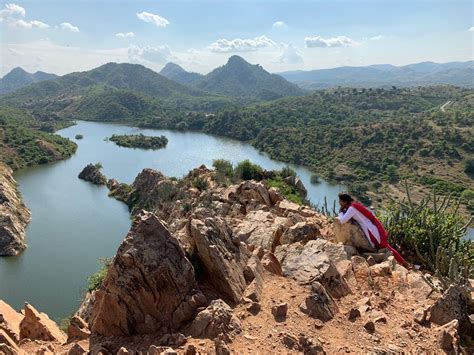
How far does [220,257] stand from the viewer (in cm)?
672

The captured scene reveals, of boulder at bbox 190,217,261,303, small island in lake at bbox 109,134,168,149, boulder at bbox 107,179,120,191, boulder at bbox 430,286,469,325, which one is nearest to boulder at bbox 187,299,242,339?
boulder at bbox 190,217,261,303

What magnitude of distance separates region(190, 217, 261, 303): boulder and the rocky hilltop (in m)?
0.02

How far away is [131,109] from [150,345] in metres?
160

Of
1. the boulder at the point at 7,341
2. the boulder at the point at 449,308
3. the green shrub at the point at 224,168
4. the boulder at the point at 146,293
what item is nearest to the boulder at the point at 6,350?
the boulder at the point at 7,341

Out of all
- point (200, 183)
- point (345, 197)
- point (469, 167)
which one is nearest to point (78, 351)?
point (345, 197)

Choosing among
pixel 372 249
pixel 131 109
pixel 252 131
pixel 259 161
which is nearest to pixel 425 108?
pixel 252 131

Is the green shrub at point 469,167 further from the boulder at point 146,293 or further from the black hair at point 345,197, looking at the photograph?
the boulder at point 146,293

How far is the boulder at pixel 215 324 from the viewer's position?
561 centimetres

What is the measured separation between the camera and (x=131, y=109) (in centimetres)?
15750

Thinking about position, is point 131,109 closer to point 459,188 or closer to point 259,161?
point 259,161

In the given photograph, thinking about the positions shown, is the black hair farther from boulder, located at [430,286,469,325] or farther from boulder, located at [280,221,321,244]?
boulder, located at [430,286,469,325]

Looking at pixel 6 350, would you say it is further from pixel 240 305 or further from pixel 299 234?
pixel 299 234

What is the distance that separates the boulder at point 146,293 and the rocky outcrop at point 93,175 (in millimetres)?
60226

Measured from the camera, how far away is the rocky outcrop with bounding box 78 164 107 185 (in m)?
63.8
